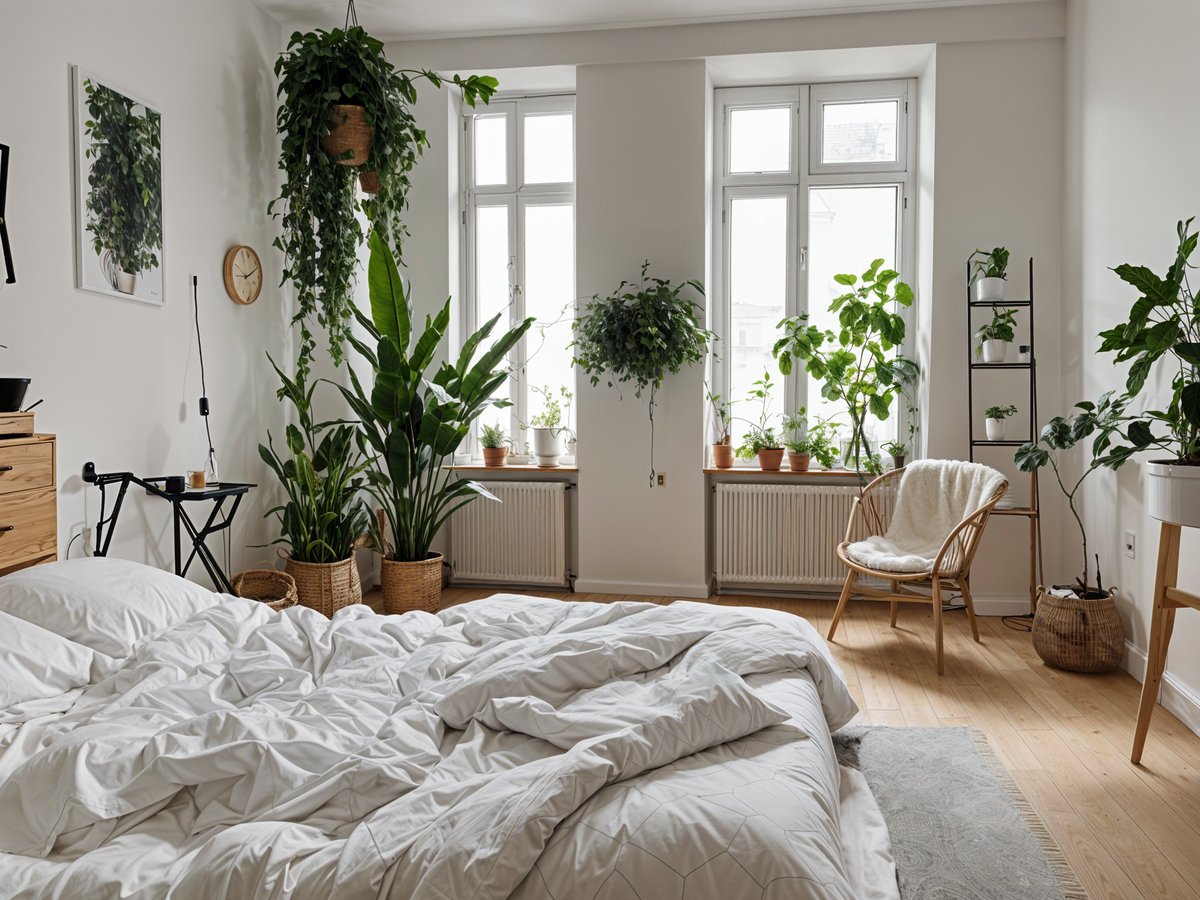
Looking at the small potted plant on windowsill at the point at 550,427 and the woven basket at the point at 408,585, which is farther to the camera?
the small potted plant on windowsill at the point at 550,427

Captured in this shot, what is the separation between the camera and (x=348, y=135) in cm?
398

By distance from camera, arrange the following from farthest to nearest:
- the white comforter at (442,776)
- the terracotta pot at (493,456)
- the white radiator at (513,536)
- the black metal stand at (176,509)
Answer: the terracotta pot at (493,456)
the white radiator at (513,536)
the black metal stand at (176,509)
the white comforter at (442,776)

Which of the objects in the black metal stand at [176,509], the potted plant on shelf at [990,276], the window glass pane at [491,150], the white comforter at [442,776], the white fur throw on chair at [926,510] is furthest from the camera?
the window glass pane at [491,150]

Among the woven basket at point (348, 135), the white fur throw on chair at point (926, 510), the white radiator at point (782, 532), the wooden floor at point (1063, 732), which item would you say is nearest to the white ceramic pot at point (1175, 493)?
the wooden floor at point (1063, 732)

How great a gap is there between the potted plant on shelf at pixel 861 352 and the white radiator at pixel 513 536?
61.0 inches

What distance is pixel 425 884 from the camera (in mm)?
1262

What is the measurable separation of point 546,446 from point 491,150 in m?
1.84

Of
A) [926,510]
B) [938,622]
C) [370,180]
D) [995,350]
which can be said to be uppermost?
[370,180]

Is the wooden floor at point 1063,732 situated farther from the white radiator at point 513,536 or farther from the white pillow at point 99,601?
the white pillow at point 99,601

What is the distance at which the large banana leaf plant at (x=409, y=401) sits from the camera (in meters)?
4.11

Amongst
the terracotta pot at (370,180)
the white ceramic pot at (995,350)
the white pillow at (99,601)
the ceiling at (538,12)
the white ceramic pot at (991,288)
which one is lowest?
the white pillow at (99,601)

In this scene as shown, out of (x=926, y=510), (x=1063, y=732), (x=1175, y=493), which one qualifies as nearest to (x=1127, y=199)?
(x=926, y=510)

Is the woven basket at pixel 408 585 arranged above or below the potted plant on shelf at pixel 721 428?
below

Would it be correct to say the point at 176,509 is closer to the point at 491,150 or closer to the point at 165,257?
the point at 165,257
